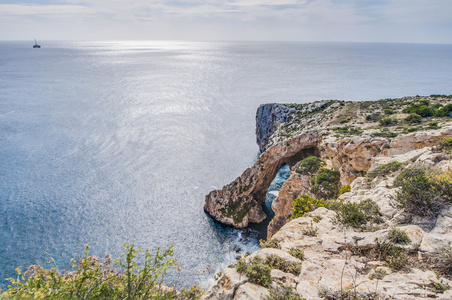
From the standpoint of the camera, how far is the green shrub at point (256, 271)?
8.34 metres

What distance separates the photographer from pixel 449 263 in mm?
7543

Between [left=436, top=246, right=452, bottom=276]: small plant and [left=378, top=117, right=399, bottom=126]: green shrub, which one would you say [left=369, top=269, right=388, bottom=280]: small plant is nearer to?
[left=436, top=246, right=452, bottom=276]: small plant

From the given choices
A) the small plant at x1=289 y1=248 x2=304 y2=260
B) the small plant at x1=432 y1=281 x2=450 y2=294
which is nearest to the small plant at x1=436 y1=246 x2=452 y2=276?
the small plant at x1=432 y1=281 x2=450 y2=294

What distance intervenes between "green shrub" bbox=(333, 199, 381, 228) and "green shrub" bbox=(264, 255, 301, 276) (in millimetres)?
4200

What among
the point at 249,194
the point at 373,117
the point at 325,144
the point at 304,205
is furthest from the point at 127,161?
the point at 373,117

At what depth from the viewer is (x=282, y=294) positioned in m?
7.59

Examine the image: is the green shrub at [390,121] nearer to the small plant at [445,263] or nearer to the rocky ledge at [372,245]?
the rocky ledge at [372,245]

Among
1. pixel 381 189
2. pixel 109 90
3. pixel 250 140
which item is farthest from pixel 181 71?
pixel 381 189

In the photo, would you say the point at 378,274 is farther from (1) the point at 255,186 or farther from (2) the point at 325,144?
(1) the point at 255,186

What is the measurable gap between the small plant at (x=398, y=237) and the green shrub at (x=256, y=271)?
489 centimetres

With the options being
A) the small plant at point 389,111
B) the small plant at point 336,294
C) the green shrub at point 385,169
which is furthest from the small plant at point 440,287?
the small plant at point 389,111

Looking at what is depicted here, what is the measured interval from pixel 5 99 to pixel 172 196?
342 ft

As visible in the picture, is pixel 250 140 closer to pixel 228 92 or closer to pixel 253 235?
pixel 253 235

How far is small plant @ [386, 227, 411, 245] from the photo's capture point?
9132 millimetres
